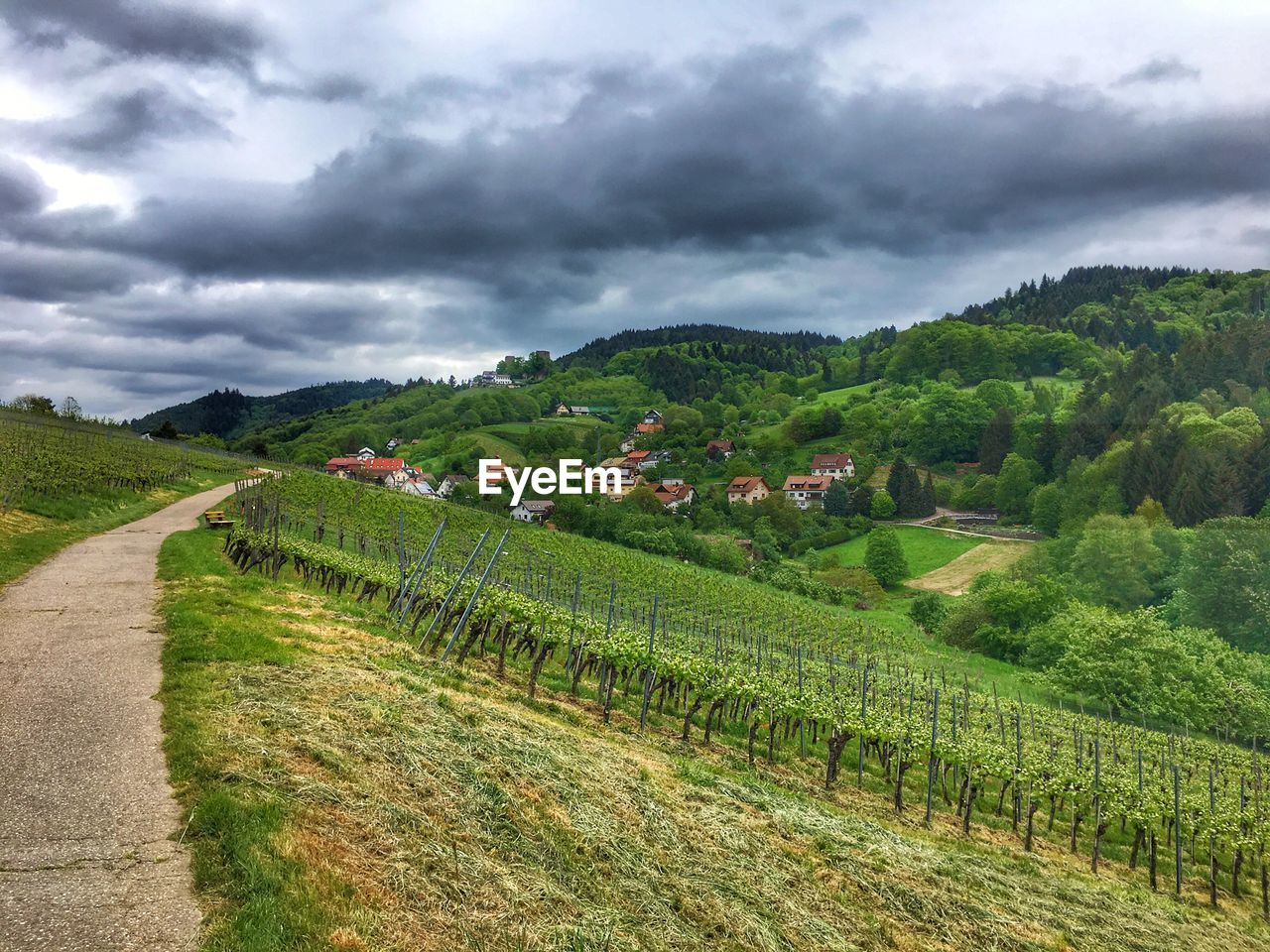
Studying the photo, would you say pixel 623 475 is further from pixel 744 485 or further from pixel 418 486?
pixel 418 486

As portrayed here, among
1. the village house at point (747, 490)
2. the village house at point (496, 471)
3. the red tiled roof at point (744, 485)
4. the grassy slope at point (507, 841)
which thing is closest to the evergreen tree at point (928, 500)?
the village house at point (747, 490)

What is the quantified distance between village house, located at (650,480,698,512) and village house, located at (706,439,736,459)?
22.2m

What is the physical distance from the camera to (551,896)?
7.33 meters

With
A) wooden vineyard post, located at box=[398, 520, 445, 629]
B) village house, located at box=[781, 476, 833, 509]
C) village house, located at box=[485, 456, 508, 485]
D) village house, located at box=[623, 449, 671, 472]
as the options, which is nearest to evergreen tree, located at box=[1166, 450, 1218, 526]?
village house, located at box=[781, 476, 833, 509]

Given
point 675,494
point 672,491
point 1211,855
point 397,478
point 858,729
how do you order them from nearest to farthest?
1. point 1211,855
2. point 858,729
3. point 397,478
4. point 675,494
5. point 672,491

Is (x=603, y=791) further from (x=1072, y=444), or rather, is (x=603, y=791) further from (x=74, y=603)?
(x=1072, y=444)

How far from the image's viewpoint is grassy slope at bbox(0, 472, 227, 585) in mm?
21688

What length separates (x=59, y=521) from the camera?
2922cm

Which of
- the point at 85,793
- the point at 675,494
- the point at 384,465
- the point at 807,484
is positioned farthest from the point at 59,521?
the point at 807,484

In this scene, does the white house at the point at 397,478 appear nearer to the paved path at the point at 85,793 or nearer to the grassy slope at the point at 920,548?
the grassy slope at the point at 920,548

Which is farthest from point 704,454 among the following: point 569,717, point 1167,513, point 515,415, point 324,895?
point 324,895

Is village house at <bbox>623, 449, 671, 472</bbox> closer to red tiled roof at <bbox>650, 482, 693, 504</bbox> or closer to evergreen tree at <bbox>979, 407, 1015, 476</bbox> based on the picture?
red tiled roof at <bbox>650, 482, 693, 504</bbox>

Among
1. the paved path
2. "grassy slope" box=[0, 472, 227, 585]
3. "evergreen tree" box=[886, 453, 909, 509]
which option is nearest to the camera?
the paved path

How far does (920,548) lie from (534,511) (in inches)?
2073
